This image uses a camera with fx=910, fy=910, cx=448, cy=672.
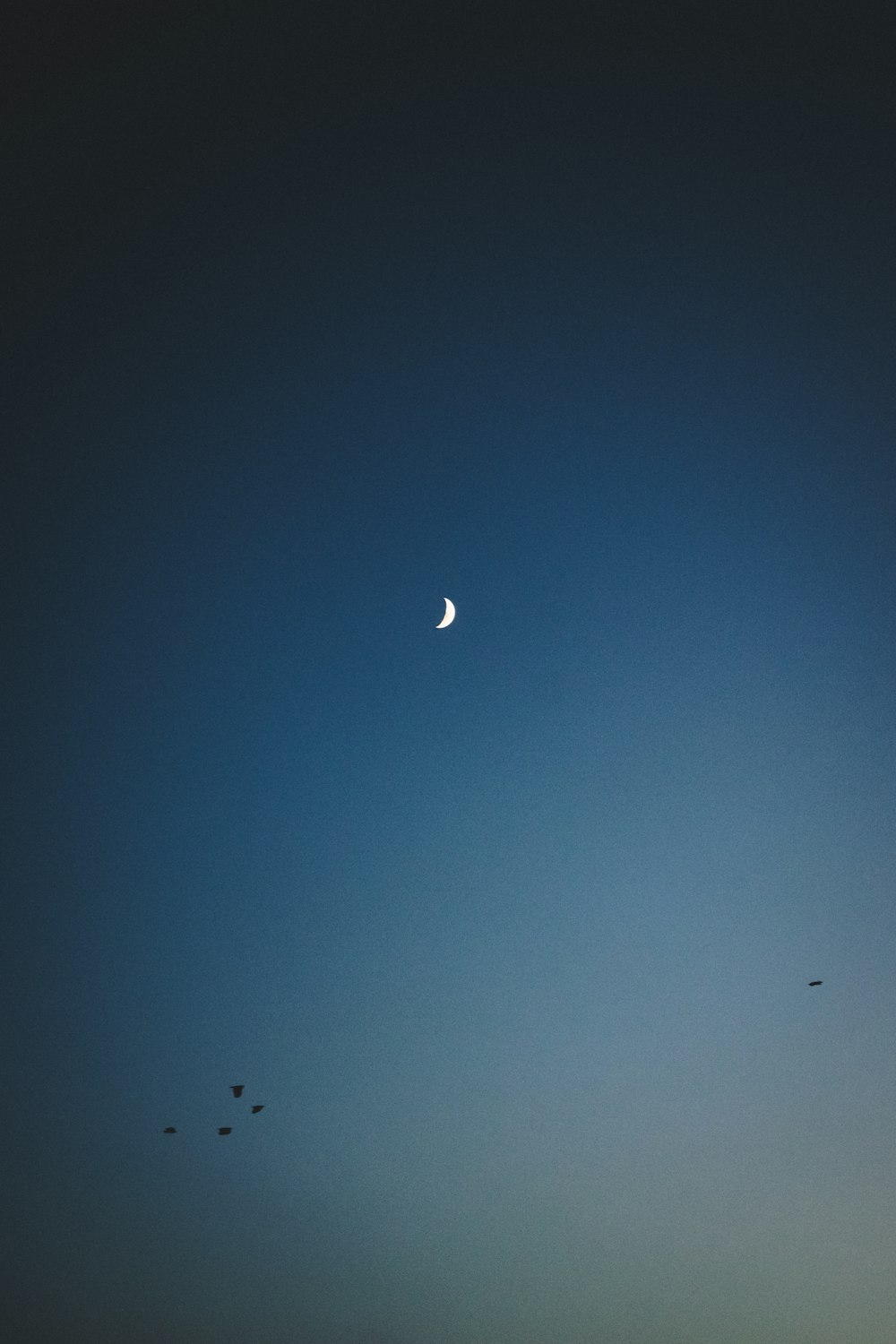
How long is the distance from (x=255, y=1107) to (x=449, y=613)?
10146 millimetres

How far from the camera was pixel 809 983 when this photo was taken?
15922 millimetres

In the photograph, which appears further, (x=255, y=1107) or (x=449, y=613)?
(x=255, y=1107)

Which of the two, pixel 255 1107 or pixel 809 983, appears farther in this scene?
pixel 255 1107

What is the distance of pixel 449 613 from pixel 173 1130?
11.2 metres

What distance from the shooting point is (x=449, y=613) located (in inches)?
568

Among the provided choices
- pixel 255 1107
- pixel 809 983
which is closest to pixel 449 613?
pixel 809 983

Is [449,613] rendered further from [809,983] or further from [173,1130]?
[173,1130]

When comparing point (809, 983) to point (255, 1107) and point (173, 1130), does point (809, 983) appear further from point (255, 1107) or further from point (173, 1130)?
point (173, 1130)

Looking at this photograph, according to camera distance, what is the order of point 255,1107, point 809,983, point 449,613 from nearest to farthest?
point 449,613 < point 809,983 < point 255,1107

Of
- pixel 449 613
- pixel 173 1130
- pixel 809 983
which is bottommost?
pixel 173 1130

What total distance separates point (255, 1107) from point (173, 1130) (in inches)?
62.6

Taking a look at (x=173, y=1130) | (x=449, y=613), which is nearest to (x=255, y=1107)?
(x=173, y=1130)

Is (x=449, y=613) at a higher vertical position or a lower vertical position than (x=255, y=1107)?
higher

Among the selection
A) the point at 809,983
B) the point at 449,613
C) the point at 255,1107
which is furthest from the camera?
the point at 255,1107
